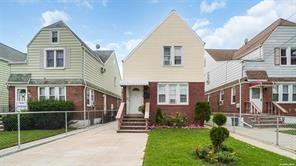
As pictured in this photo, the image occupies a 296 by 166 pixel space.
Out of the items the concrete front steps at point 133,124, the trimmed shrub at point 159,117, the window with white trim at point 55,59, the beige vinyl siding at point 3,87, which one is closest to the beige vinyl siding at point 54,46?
the window with white trim at point 55,59

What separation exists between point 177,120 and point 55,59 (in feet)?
31.7

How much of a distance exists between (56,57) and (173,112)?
9059 millimetres

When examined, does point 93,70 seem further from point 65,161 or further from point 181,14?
point 65,161

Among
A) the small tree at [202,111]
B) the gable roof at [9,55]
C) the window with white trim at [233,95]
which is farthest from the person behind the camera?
the gable roof at [9,55]

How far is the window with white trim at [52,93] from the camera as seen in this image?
74.0 ft

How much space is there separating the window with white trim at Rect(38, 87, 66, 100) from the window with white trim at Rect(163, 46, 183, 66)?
741 centimetres

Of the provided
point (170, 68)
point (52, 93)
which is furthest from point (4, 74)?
point (170, 68)

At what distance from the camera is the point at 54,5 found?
65.7 ft

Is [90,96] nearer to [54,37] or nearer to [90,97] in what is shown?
[90,97]

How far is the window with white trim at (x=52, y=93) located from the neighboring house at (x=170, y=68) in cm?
459

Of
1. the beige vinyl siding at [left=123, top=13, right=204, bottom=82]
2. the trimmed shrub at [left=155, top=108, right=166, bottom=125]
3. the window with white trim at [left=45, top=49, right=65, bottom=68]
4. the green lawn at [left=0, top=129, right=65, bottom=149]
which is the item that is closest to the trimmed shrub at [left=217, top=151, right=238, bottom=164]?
the green lawn at [left=0, top=129, right=65, bottom=149]

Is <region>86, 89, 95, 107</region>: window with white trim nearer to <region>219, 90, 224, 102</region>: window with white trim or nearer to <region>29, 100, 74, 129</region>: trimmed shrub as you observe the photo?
<region>29, 100, 74, 129</region>: trimmed shrub

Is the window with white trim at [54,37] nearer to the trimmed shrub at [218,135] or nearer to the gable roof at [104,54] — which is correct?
the gable roof at [104,54]

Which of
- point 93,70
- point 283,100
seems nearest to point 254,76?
point 283,100
